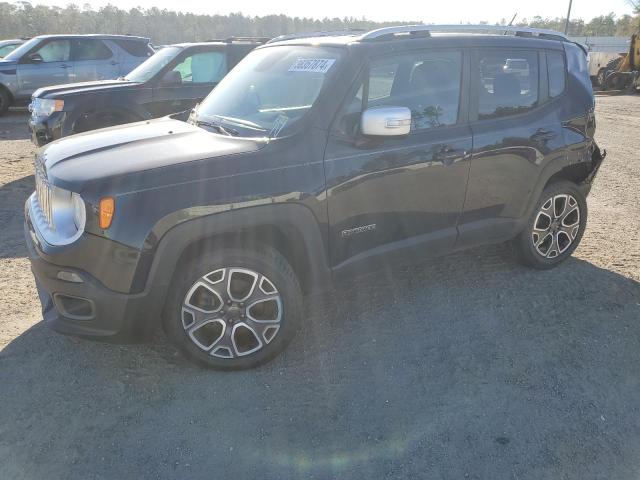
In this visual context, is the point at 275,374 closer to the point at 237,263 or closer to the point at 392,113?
the point at 237,263

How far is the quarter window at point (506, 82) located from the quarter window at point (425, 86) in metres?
0.23

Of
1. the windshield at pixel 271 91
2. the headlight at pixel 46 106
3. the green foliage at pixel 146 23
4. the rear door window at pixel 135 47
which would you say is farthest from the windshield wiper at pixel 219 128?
the green foliage at pixel 146 23

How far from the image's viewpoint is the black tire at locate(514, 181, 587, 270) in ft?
14.2

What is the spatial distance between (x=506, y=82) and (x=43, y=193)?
3.26 metres

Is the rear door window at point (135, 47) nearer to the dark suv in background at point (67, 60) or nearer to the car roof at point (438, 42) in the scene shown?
the dark suv in background at point (67, 60)

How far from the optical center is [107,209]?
105 inches

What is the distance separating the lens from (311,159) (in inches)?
122

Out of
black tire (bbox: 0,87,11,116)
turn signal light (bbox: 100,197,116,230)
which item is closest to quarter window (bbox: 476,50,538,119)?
turn signal light (bbox: 100,197,116,230)

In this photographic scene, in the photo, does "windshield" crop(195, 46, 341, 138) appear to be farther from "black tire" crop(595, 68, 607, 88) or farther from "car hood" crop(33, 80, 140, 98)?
"black tire" crop(595, 68, 607, 88)

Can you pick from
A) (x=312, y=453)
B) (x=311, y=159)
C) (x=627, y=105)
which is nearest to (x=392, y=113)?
(x=311, y=159)

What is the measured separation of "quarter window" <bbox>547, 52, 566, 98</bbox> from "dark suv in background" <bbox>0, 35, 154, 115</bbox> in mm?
9653

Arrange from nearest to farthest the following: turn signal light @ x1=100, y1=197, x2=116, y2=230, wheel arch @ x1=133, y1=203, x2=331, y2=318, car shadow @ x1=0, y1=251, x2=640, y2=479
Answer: car shadow @ x1=0, y1=251, x2=640, y2=479, turn signal light @ x1=100, y1=197, x2=116, y2=230, wheel arch @ x1=133, y1=203, x2=331, y2=318

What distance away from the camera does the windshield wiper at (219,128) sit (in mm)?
3361

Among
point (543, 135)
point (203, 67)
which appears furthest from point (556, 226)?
point (203, 67)
